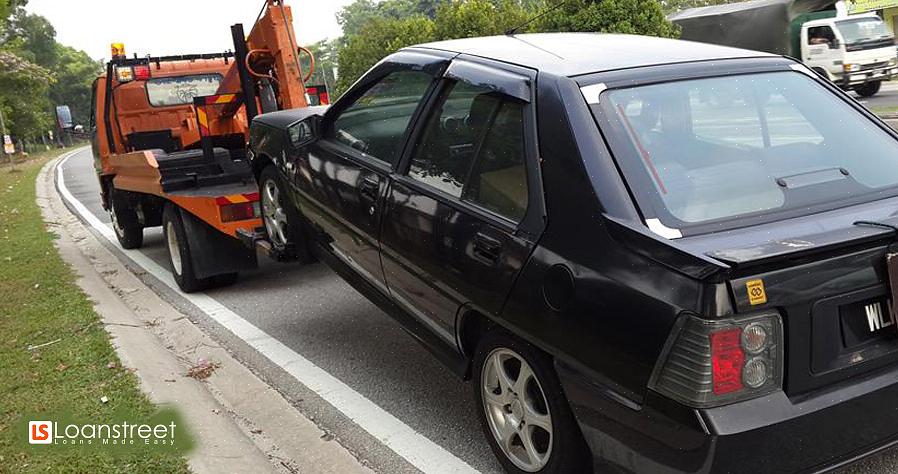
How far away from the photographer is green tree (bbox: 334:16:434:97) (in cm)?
2786

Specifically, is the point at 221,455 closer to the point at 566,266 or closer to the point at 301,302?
the point at 566,266

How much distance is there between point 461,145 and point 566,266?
1.01m

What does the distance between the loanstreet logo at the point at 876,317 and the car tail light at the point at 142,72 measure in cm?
809

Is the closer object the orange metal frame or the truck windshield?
the orange metal frame

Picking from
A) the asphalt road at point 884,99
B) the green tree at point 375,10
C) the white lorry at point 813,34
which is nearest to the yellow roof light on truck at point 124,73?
the asphalt road at point 884,99

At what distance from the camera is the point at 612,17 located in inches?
662

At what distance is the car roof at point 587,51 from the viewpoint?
319 centimetres

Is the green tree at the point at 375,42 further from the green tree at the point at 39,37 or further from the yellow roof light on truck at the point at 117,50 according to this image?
the green tree at the point at 39,37

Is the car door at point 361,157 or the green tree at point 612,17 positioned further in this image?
the green tree at point 612,17

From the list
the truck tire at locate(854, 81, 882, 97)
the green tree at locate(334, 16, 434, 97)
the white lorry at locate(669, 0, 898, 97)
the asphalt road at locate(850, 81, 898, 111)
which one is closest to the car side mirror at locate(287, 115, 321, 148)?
the asphalt road at locate(850, 81, 898, 111)

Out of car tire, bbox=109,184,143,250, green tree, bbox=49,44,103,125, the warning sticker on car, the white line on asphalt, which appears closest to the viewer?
the warning sticker on car

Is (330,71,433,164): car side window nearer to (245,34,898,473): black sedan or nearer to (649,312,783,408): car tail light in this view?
(245,34,898,473): black sedan

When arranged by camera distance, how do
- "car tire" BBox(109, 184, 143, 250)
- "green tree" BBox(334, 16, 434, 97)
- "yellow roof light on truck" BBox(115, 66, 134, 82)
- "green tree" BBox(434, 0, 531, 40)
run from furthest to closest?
"green tree" BBox(334, 16, 434, 97) < "green tree" BBox(434, 0, 531, 40) < "car tire" BBox(109, 184, 143, 250) < "yellow roof light on truck" BBox(115, 66, 134, 82)

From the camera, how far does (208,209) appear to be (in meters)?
6.46
